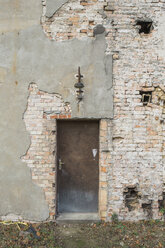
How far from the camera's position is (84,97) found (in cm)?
414

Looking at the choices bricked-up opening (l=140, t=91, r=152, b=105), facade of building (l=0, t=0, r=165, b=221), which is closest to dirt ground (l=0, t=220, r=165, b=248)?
facade of building (l=0, t=0, r=165, b=221)

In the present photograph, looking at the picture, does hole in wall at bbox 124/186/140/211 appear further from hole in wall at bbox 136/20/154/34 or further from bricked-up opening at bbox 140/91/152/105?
hole in wall at bbox 136/20/154/34

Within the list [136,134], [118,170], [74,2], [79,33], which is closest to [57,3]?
[74,2]

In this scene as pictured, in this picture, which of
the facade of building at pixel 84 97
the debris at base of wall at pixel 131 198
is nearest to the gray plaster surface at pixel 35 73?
the facade of building at pixel 84 97

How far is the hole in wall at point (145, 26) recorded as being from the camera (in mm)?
4252

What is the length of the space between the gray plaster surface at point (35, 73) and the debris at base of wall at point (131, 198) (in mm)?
1522

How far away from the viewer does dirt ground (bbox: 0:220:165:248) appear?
3.43 meters

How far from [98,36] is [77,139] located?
6.72 ft

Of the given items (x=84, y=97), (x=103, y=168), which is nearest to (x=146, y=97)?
(x=84, y=97)

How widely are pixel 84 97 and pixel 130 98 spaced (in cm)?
89

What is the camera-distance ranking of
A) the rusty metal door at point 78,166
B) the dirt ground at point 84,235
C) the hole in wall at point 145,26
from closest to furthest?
the dirt ground at point 84,235, the hole in wall at point 145,26, the rusty metal door at point 78,166

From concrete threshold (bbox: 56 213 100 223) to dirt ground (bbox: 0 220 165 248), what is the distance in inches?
3.2

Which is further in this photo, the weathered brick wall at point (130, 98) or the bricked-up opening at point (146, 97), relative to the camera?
the bricked-up opening at point (146, 97)

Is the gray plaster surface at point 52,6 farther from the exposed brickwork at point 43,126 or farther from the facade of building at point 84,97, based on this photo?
the exposed brickwork at point 43,126
